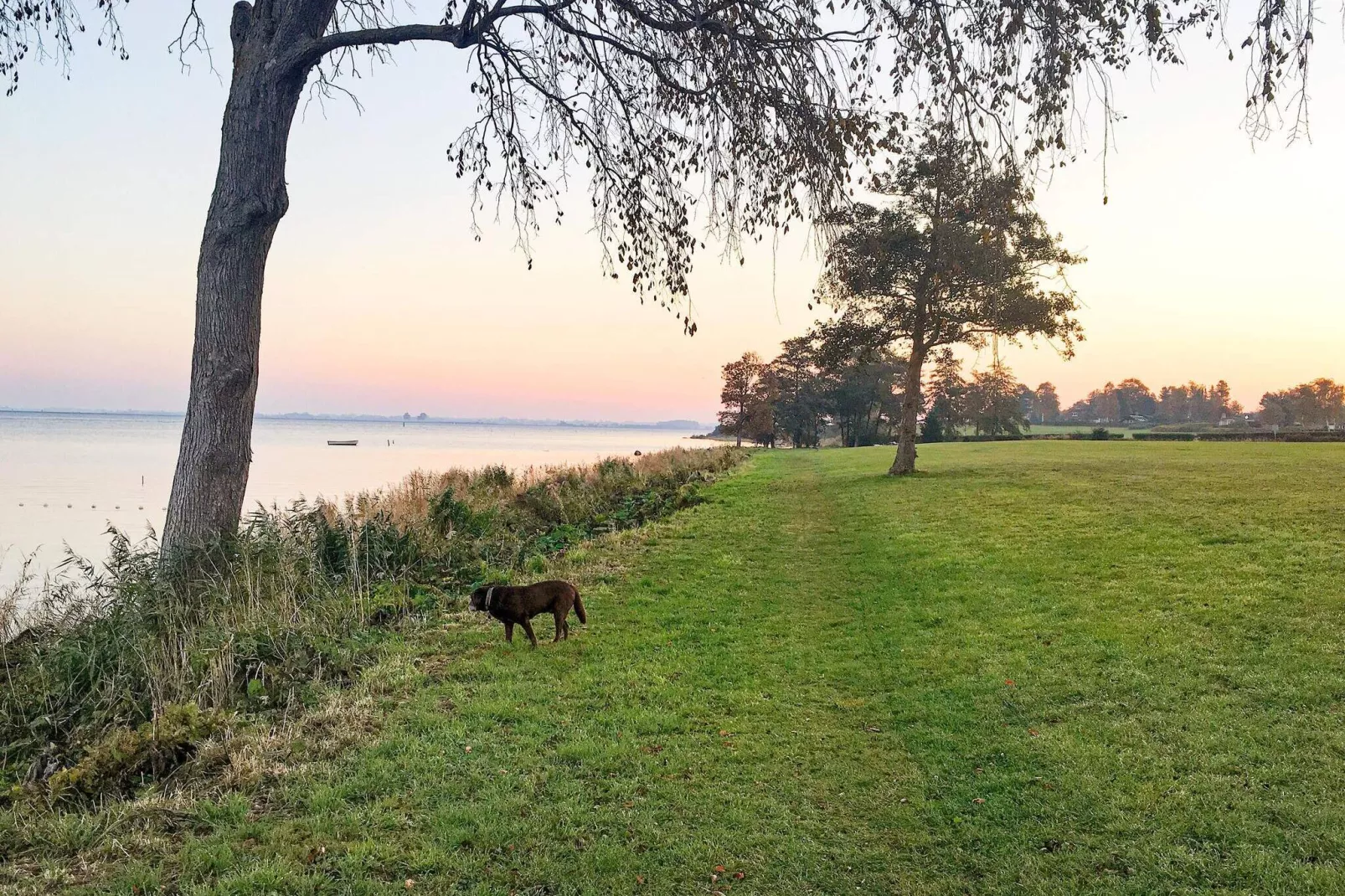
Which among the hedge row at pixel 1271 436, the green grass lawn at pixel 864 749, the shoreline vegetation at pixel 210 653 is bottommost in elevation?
the green grass lawn at pixel 864 749

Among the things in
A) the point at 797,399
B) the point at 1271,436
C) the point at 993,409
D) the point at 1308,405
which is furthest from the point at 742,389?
the point at 1308,405

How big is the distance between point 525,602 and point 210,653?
2.67 m

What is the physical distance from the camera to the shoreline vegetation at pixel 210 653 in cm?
451

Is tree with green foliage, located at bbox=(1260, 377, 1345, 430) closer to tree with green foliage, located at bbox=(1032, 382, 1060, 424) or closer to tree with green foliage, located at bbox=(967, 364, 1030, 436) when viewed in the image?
tree with green foliage, located at bbox=(967, 364, 1030, 436)

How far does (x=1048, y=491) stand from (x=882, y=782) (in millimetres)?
15953

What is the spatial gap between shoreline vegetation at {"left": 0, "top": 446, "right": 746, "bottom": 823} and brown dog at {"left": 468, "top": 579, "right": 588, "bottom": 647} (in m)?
1.15

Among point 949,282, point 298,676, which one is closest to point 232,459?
point 298,676

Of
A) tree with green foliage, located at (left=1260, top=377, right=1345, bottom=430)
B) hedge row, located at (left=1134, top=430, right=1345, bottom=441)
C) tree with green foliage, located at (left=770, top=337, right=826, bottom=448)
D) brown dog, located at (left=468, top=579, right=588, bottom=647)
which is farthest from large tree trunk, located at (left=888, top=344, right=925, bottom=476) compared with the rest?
tree with green foliage, located at (left=1260, top=377, right=1345, bottom=430)

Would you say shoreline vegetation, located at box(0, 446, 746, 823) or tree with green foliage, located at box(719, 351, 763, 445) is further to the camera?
tree with green foliage, located at box(719, 351, 763, 445)

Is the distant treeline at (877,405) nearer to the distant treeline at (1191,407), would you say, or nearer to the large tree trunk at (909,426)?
the distant treeline at (1191,407)

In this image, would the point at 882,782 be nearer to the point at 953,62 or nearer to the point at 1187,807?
the point at 1187,807

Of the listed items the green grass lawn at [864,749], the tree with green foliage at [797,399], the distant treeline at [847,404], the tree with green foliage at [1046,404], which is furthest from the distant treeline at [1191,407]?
the green grass lawn at [864,749]

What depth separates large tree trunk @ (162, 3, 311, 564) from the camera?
746 centimetres

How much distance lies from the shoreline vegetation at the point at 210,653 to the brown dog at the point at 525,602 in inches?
45.2
